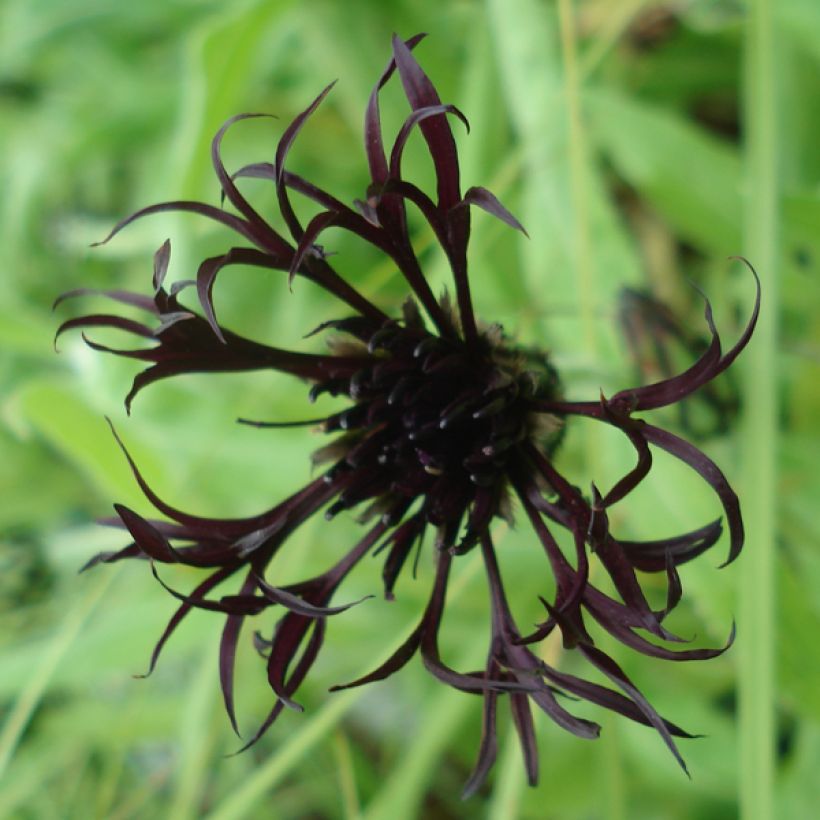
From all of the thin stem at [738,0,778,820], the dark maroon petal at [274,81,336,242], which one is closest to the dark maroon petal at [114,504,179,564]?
the dark maroon petal at [274,81,336,242]

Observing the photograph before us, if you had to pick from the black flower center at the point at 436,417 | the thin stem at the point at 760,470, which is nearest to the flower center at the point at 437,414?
the black flower center at the point at 436,417

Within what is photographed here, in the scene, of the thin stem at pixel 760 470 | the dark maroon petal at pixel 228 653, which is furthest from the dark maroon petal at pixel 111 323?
the thin stem at pixel 760 470

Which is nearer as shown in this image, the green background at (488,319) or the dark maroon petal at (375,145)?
the dark maroon petal at (375,145)

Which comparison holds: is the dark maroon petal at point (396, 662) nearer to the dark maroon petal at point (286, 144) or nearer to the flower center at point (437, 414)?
the flower center at point (437, 414)

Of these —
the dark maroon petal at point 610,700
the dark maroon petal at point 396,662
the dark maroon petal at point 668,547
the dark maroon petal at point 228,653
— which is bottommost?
the dark maroon petal at point 228,653

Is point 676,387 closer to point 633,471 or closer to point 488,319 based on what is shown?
point 633,471

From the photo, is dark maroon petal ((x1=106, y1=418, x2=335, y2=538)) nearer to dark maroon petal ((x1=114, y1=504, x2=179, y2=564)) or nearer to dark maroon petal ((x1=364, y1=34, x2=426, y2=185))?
dark maroon petal ((x1=114, y1=504, x2=179, y2=564))

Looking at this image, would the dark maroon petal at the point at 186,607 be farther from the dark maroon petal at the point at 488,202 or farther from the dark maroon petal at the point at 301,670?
the dark maroon petal at the point at 488,202

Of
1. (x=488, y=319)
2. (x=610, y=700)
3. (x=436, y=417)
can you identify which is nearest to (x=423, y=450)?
(x=436, y=417)

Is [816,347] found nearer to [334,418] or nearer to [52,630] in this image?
[334,418]

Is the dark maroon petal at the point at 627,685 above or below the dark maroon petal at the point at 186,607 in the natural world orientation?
above
